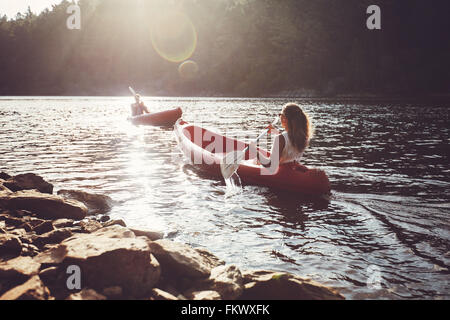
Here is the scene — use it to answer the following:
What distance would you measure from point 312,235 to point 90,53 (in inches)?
4109

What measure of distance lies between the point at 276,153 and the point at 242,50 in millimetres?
79076

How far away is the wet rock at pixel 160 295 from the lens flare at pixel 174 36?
91.7 meters

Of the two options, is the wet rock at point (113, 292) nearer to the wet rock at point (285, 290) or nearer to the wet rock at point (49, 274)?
the wet rock at point (49, 274)

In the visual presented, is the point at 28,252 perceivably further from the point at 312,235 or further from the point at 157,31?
the point at 157,31

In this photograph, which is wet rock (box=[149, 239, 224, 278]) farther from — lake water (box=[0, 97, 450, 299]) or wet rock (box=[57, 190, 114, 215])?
wet rock (box=[57, 190, 114, 215])

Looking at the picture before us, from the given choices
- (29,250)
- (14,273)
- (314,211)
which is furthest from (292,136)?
(14,273)

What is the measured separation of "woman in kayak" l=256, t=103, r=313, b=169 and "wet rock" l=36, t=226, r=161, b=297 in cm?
318

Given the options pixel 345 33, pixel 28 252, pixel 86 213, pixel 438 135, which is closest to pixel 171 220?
pixel 86 213

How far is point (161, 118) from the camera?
17734 mm

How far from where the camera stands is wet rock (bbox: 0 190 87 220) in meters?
4.76

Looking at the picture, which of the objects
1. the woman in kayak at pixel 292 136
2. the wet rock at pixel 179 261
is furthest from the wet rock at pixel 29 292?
the woman in kayak at pixel 292 136

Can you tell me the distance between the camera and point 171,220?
5.29 meters

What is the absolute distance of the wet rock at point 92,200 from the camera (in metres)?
5.71

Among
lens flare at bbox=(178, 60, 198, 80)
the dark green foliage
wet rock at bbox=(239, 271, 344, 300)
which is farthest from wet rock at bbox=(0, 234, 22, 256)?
lens flare at bbox=(178, 60, 198, 80)
